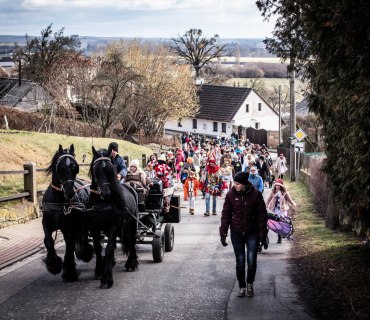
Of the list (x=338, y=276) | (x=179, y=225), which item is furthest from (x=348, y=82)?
(x=179, y=225)

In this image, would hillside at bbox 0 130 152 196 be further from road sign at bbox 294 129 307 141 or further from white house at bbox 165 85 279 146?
white house at bbox 165 85 279 146

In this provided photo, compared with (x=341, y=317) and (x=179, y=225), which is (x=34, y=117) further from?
(x=341, y=317)

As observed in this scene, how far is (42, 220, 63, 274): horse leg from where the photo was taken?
11.3 metres

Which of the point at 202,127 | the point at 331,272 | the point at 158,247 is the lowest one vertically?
the point at 331,272

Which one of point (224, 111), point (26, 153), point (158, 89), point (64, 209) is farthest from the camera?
point (224, 111)

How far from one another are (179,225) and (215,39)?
7785cm

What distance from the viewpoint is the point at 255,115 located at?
88.1 meters

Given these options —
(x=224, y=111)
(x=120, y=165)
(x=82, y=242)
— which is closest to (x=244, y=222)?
(x=82, y=242)

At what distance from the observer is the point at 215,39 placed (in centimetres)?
9462

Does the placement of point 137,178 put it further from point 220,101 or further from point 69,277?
point 220,101

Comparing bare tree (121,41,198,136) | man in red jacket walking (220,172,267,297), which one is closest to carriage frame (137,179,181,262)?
man in red jacket walking (220,172,267,297)

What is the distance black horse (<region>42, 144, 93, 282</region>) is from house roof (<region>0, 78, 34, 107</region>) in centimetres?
5641

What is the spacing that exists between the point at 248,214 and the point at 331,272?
2.82 m

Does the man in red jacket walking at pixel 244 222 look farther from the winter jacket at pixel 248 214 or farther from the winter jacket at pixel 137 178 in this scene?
the winter jacket at pixel 137 178
